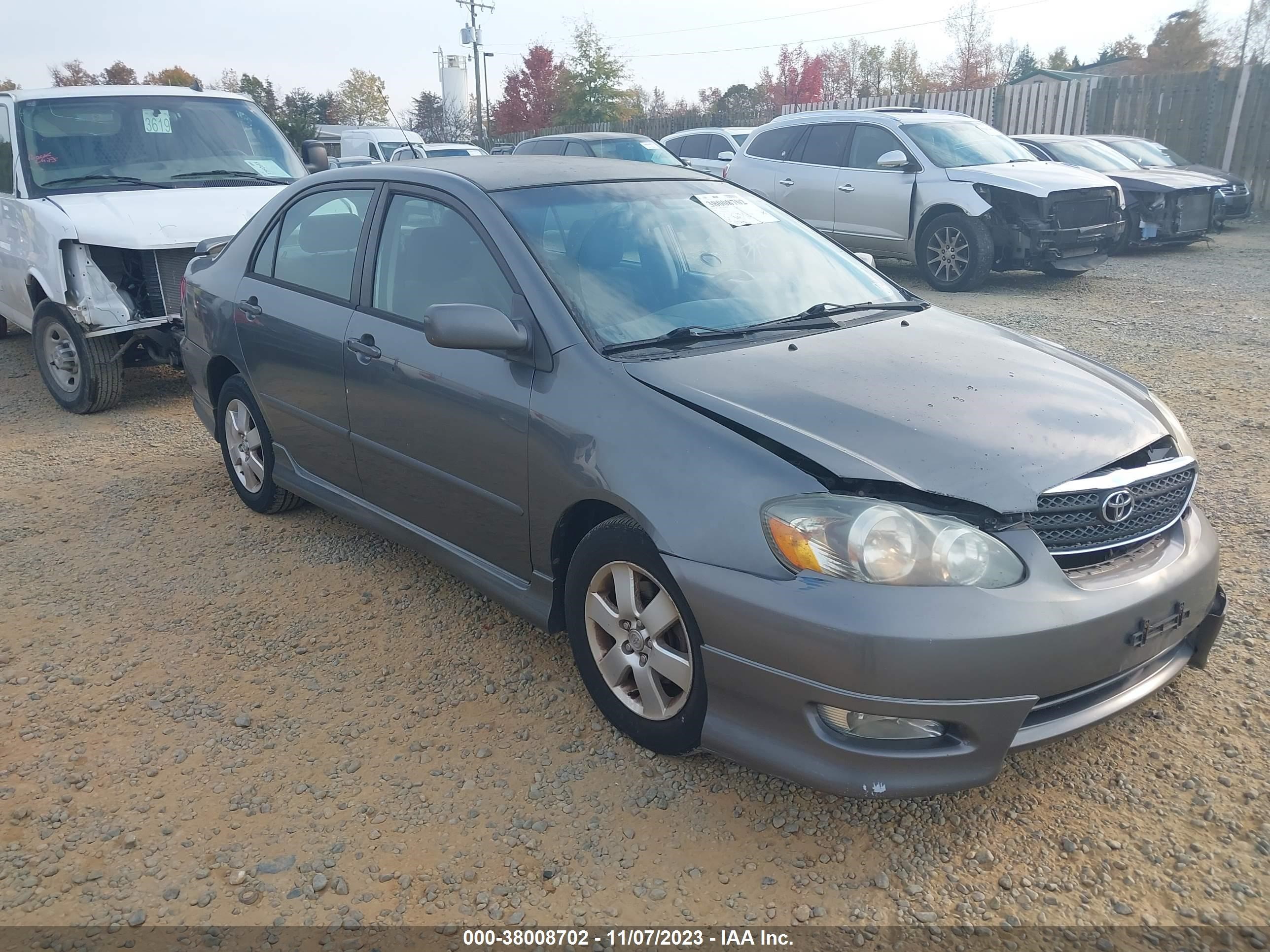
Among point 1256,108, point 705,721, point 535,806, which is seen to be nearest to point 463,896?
point 535,806

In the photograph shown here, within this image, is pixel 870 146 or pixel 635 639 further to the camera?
pixel 870 146

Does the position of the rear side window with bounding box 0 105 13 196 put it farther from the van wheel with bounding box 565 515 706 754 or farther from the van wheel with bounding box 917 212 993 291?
the van wheel with bounding box 917 212 993 291

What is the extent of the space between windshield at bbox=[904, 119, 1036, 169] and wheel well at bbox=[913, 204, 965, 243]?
1.48ft

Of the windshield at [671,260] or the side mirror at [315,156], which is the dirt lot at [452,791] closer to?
the windshield at [671,260]

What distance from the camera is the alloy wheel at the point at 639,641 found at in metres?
2.71

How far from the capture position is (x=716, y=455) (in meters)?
2.60

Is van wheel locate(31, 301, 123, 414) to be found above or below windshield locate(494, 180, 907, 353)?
below

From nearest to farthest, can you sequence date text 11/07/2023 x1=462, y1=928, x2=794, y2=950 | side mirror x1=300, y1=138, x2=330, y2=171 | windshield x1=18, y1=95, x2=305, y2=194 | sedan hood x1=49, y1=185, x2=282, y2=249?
date text 11/07/2023 x1=462, y1=928, x2=794, y2=950, sedan hood x1=49, y1=185, x2=282, y2=249, windshield x1=18, y1=95, x2=305, y2=194, side mirror x1=300, y1=138, x2=330, y2=171

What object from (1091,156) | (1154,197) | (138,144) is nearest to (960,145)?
(1154,197)

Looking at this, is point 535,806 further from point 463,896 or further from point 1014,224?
point 1014,224

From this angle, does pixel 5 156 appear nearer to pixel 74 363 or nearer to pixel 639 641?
pixel 74 363

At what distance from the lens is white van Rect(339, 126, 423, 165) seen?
21.9 metres

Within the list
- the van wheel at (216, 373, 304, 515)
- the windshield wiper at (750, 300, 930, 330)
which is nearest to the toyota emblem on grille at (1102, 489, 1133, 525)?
the windshield wiper at (750, 300, 930, 330)

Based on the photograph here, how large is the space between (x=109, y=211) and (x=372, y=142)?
16.7m
